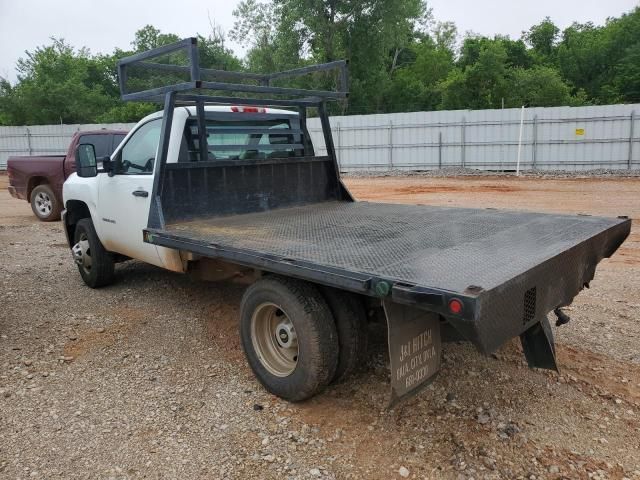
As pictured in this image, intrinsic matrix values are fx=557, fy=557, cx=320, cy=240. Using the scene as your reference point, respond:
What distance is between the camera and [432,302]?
247 cm

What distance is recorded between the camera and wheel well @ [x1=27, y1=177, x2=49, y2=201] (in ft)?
38.6

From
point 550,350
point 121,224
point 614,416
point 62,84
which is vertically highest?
point 62,84

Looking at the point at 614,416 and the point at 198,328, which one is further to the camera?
the point at 198,328

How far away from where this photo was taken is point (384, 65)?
39812 mm

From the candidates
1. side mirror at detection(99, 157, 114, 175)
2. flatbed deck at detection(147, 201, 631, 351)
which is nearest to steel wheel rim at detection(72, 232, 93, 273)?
side mirror at detection(99, 157, 114, 175)

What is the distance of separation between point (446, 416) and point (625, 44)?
148 ft

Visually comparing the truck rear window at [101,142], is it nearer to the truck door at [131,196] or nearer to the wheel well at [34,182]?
the wheel well at [34,182]

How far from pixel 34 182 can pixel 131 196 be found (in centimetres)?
813

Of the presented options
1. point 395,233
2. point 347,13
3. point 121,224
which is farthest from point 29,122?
point 395,233

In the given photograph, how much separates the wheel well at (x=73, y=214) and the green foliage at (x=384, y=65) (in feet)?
89.2

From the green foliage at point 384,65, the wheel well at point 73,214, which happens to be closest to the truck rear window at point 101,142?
the wheel well at point 73,214

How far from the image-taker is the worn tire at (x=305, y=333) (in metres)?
3.30

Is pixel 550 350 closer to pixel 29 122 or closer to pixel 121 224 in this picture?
pixel 121 224

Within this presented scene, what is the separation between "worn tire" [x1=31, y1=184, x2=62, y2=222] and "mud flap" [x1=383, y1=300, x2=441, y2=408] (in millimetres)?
10534
